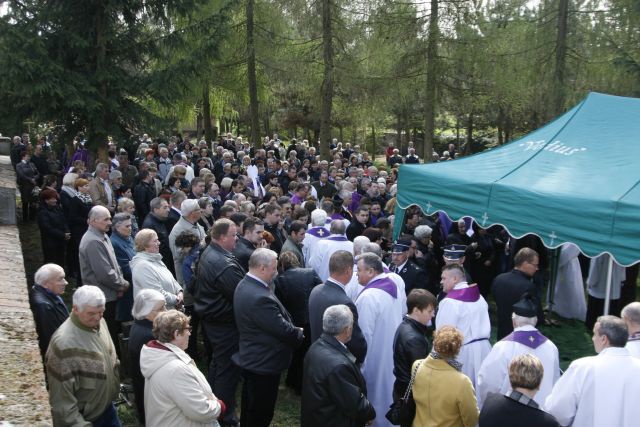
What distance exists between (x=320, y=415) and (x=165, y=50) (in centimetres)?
1145

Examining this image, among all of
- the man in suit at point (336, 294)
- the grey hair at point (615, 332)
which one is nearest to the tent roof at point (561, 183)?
the grey hair at point (615, 332)

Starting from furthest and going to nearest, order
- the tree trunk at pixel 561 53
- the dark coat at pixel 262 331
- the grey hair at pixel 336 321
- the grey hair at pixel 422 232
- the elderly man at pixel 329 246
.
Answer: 1. the tree trunk at pixel 561 53
2. the grey hair at pixel 422 232
3. the elderly man at pixel 329 246
4. the dark coat at pixel 262 331
5. the grey hair at pixel 336 321

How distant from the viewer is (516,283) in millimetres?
6711

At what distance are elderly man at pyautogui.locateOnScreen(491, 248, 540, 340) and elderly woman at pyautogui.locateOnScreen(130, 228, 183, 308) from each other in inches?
136

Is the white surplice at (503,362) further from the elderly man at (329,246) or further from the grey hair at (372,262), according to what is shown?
the elderly man at (329,246)

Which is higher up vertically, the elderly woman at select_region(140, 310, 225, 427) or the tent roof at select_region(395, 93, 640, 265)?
the tent roof at select_region(395, 93, 640, 265)

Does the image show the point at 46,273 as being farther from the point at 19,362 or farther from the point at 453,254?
the point at 453,254

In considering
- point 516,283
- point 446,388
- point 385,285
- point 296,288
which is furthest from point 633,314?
point 296,288

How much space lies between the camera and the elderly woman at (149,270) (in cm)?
605

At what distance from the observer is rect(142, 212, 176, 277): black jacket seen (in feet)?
26.4

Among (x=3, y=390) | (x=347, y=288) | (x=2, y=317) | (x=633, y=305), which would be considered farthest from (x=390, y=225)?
(x=3, y=390)

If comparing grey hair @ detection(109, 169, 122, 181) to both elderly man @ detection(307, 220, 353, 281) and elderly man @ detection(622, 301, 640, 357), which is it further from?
elderly man @ detection(622, 301, 640, 357)

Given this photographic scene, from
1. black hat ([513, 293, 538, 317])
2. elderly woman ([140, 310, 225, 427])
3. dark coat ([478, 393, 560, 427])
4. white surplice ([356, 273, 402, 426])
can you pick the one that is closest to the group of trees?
white surplice ([356, 273, 402, 426])

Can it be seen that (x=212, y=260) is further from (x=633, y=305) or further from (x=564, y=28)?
(x=564, y=28)
